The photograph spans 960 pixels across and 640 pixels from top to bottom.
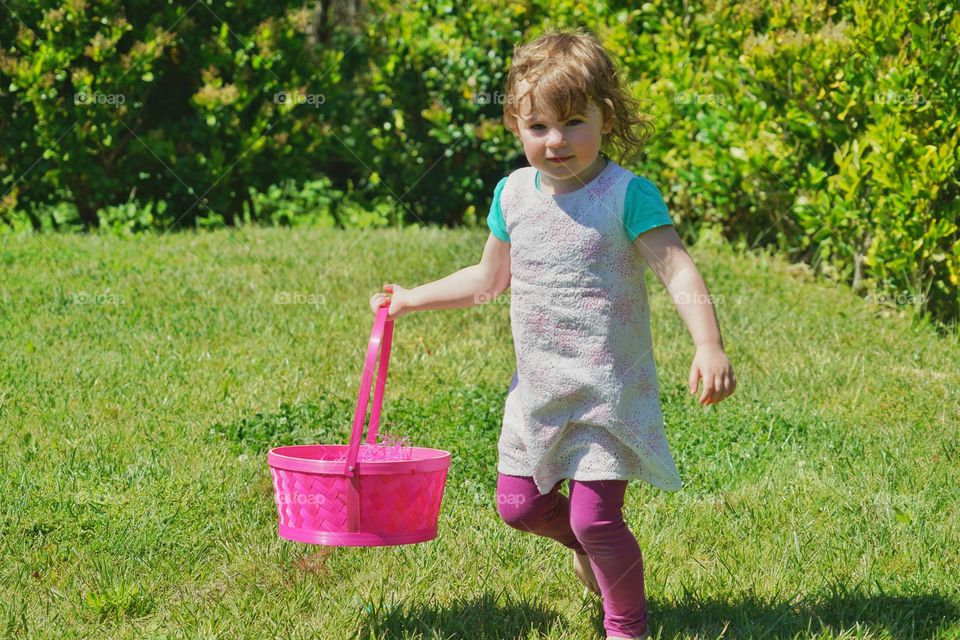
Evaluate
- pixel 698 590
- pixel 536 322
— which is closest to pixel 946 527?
pixel 698 590

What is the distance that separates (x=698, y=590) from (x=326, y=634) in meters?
1.04

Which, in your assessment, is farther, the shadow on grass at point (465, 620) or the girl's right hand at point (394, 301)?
the girl's right hand at point (394, 301)

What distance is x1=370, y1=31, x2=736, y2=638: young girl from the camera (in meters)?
2.78

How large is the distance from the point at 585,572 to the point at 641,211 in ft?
3.31

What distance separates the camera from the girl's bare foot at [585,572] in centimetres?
312

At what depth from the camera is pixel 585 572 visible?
314 cm

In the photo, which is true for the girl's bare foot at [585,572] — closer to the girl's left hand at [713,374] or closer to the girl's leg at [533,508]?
the girl's leg at [533,508]

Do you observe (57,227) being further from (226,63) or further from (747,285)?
(747,285)

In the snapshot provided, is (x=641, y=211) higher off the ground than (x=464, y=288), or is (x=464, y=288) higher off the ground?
(x=641, y=211)

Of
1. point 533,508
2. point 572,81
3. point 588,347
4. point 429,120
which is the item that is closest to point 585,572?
point 533,508

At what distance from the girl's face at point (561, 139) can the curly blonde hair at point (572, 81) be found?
22mm

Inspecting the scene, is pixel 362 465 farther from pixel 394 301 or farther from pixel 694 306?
pixel 694 306

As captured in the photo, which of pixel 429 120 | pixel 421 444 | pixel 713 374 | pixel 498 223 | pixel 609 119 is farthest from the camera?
pixel 429 120

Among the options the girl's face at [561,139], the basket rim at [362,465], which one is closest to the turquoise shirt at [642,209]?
the girl's face at [561,139]
